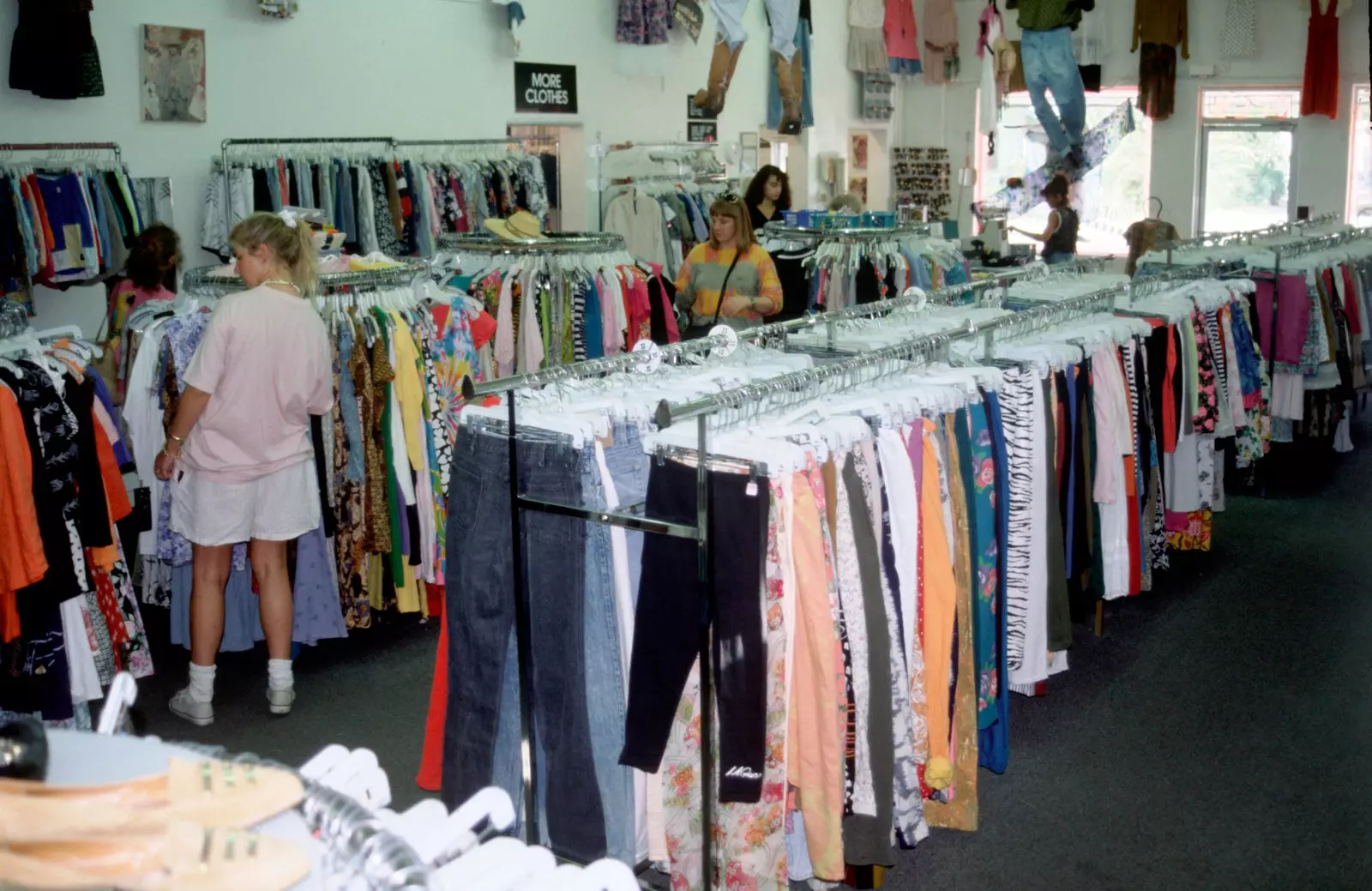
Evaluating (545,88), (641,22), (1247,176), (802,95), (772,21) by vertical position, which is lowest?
(1247,176)

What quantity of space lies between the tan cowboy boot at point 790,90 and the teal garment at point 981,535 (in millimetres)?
8739

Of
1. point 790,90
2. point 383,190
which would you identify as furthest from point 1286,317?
point 790,90

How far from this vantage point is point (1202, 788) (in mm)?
3850

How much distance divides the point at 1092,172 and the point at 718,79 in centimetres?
550

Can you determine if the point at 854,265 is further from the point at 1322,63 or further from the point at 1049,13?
the point at 1322,63

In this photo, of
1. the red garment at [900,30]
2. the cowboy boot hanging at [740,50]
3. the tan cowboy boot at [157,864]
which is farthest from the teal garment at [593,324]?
the red garment at [900,30]

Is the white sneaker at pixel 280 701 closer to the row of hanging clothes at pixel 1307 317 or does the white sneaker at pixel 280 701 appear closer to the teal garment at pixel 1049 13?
the teal garment at pixel 1049 13

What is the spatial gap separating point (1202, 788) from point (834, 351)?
5.37 feet

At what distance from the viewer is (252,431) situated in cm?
407

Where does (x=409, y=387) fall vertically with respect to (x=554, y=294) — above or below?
below

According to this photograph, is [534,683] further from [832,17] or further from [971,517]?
[832,17]

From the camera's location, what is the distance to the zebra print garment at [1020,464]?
3.74 m

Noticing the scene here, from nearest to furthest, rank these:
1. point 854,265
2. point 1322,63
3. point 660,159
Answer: point 854,265, point 660,159, point 1322,63

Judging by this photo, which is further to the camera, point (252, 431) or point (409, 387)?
point (409, 387)
